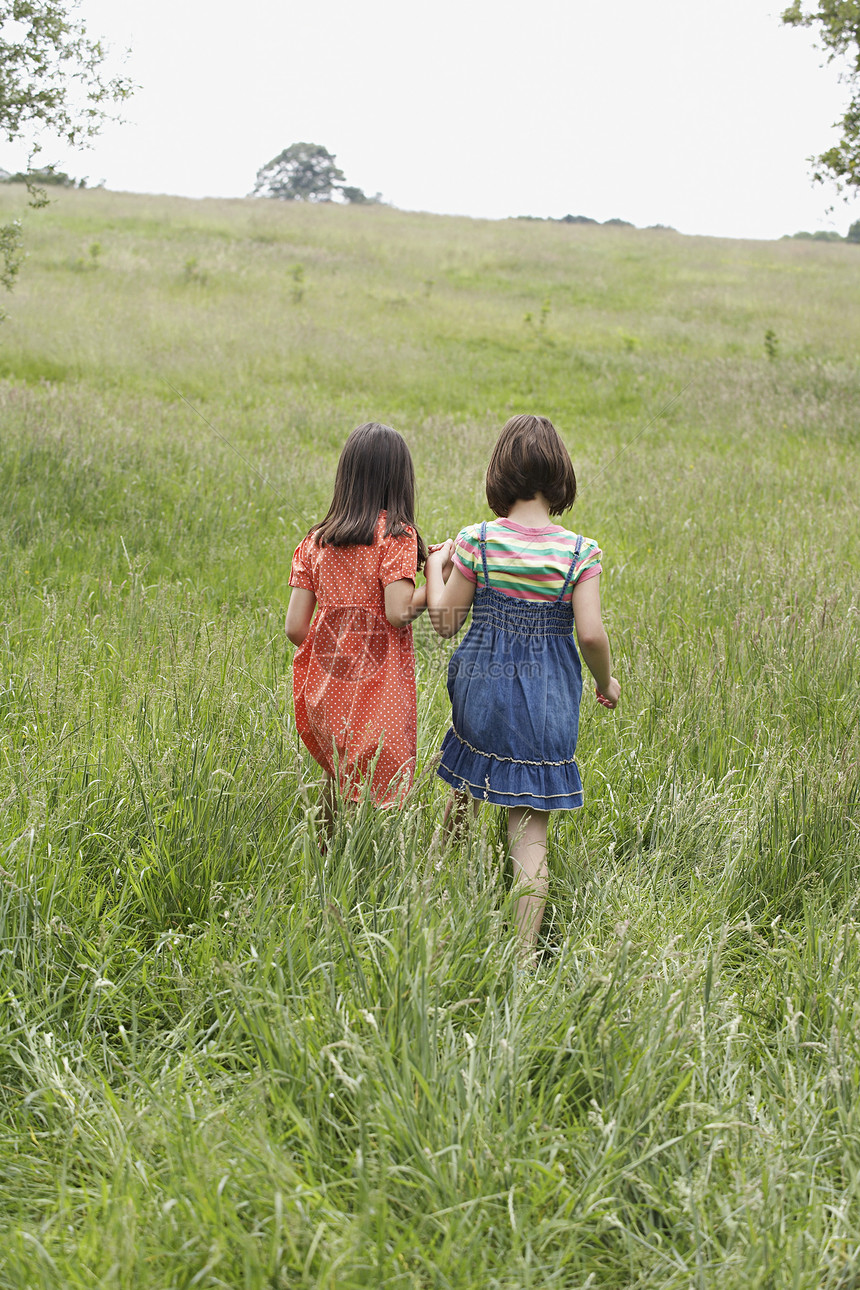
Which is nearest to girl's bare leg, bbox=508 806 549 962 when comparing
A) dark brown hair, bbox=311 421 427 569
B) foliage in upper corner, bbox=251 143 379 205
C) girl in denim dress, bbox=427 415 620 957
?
girl in denim dress, bbox=427 415 620 957

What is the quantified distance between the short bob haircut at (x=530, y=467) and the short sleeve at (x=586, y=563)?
0.13m

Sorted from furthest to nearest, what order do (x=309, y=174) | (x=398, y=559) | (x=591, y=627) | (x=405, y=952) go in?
(x=309, y=174) → (x=398, y=559) → (x=591, y=627) → (x=405, y=952)

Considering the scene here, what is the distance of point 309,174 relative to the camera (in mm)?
74750

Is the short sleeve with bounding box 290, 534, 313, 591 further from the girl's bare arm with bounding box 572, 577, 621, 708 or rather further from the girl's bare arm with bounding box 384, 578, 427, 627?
the girl's bare arm with bounding box 572, 577, 621, 708

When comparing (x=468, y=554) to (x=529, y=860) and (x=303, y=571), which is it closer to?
(x=303, y=571)

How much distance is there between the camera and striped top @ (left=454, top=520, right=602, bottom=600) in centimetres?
267

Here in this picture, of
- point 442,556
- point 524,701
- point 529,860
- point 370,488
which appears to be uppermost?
point 370,488

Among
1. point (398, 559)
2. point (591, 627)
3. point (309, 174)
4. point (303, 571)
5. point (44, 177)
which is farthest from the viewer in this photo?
point (309, 174)

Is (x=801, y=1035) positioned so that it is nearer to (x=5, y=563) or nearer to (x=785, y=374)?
Answer: (x=5, y=563)

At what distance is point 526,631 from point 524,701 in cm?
21

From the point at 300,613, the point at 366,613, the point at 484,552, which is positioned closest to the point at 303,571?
the point at 300,613

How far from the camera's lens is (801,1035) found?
213 cm

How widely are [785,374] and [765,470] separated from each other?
262 inches

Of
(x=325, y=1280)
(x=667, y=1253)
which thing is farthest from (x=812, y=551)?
(x=325, y=1280)
